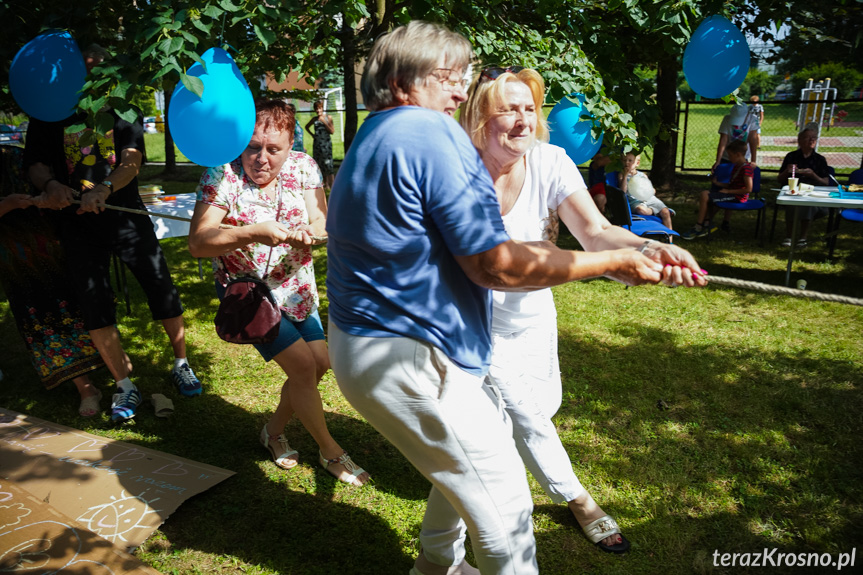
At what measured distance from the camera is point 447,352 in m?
1.59

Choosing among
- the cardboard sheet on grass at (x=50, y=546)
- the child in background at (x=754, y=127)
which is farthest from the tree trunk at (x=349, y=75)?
the child in background at (x=754, y=127)

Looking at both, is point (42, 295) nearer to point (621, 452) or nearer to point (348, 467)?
point (348, 467)

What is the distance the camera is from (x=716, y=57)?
383cm

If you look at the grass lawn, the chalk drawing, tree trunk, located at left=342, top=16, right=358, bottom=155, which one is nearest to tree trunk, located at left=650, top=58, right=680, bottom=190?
tree trunk, located at left=342, top=16, right=358, bottom=155

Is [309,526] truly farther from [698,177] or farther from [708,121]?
[708,121]

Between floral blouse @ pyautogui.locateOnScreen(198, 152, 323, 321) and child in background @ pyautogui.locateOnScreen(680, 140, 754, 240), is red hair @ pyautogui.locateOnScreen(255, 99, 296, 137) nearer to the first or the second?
floral blouse @ pyautogui.locateOnScreen(198, 152, 323, 321)

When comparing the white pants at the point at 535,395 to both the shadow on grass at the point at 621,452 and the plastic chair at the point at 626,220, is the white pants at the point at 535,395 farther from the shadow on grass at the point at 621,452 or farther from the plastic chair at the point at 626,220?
the plastic chair at the point at 626,220

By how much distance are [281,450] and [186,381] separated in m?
1.08

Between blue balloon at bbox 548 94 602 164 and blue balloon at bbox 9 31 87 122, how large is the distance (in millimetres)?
2483

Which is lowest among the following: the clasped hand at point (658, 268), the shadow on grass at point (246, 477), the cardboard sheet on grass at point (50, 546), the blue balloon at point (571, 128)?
the shadow on grass at point (246, 477)

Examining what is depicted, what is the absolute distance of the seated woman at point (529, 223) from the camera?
210cm

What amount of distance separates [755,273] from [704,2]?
3.65 metres

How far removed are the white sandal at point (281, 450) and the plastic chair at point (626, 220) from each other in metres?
4.08

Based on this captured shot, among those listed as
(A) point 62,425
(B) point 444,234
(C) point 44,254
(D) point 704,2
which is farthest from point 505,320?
(C) point 44,254
